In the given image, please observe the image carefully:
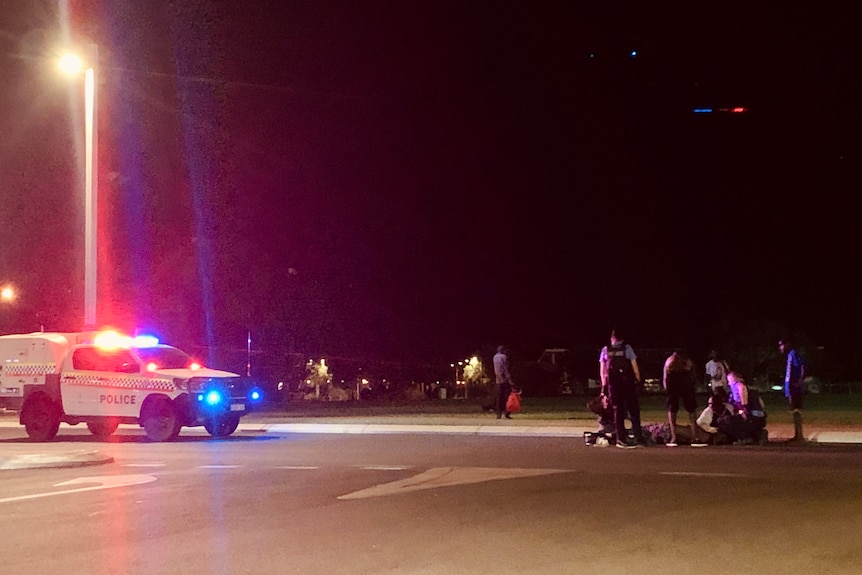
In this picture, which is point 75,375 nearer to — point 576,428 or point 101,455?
point 101,455

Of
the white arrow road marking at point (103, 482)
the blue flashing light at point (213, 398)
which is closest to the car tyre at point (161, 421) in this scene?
the blue flashing light at point (213, 398)

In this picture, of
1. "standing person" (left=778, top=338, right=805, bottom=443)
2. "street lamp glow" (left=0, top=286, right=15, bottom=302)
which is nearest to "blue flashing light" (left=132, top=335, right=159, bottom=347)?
"standing person" (left=778, top=338, right=805, bottom=443)

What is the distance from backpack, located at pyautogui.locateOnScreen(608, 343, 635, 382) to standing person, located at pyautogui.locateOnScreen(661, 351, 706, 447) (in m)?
0.72

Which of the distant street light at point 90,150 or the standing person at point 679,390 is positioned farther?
the distant street light at point 90,150

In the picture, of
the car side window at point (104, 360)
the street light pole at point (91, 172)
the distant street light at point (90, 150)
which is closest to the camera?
the distant street light at point (90, 150)

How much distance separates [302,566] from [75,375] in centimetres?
1433

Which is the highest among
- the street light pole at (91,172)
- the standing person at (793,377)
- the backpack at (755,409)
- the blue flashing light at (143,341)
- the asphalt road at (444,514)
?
the street light pole at (91,172)

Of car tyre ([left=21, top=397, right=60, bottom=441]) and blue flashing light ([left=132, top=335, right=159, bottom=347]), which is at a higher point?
blue flashing light ([left=132, top=335, right=159, bottom=347])

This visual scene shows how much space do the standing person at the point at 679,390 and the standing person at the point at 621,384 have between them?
0.57 metres

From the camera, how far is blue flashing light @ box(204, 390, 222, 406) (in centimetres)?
2003

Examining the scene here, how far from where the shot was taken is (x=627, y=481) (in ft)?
39.4

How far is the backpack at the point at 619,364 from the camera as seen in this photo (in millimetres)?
17031

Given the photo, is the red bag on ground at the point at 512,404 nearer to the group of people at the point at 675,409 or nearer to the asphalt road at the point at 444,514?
the group of people at the point at 675,409

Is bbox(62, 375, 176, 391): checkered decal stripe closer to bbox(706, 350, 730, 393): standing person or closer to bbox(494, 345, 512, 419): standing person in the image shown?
bbox(494, 345, 512, 419): standing person
